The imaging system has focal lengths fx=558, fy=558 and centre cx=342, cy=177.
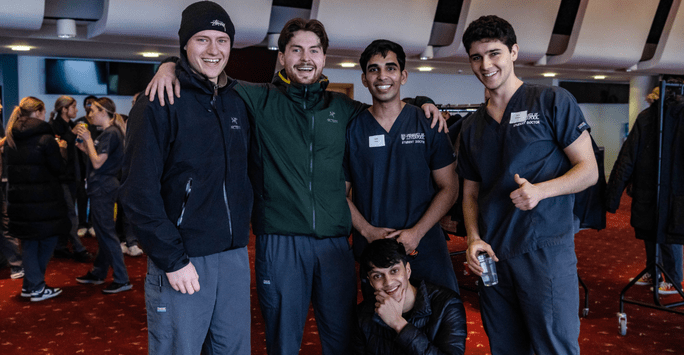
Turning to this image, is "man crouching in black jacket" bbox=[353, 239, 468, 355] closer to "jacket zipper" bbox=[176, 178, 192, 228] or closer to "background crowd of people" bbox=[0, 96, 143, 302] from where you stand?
"jacket zipper" bbox=[176, 178, 192, 228]

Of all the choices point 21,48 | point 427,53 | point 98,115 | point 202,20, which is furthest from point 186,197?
point 21,48

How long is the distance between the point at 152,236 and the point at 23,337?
2.88 meters

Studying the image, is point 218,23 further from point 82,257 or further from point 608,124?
point 608,124

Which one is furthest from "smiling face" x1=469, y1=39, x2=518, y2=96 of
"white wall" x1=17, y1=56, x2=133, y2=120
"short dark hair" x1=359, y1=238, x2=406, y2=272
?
"white wall" x1=17, y1=56, x2=133, y2=120

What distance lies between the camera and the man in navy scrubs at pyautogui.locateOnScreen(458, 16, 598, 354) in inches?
82.1

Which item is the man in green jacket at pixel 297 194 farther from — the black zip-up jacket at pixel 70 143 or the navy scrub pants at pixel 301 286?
the black zip-up jacket at pixel 70 143

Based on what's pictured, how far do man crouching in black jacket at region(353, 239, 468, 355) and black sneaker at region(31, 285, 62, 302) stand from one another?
3.58m

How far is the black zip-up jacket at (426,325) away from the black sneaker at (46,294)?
3.58 meters

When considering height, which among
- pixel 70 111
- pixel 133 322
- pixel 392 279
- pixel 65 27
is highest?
pixel 65 27

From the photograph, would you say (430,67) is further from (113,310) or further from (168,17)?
(113,310)

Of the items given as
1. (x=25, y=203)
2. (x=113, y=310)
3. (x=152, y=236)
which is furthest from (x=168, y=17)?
(x=152, y=236)

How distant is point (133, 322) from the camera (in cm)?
425

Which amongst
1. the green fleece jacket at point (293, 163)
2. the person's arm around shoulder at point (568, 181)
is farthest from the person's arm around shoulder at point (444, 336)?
the person's arm around shoulder at point (568, 181)

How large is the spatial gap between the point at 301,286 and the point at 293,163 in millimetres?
543
